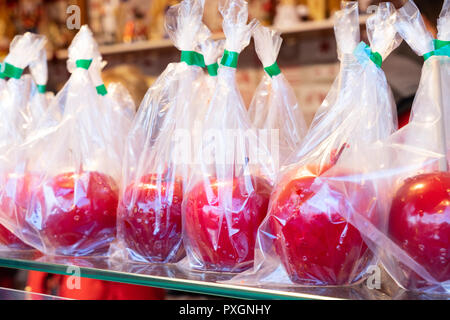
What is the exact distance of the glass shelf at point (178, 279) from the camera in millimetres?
501

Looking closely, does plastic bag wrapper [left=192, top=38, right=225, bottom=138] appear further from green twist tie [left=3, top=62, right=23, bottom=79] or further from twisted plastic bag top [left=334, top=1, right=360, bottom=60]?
green twist tie [left=3, top=62, right=23, bottom=79]

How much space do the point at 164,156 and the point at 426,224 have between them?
35 centimetres

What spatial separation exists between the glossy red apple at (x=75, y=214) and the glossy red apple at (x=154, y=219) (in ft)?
0.18

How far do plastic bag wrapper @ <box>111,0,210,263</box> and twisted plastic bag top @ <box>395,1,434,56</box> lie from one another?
255mm

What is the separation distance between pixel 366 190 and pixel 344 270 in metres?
0.09

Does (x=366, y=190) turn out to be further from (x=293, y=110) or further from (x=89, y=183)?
(x=89, y=183)

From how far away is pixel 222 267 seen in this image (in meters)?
0.62

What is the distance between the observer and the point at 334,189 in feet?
1.76

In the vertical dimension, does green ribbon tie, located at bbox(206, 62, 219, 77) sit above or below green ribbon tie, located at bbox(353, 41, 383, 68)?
above

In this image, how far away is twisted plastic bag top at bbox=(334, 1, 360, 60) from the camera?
0.61 metres

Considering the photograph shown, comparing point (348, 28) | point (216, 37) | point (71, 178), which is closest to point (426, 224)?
point (348, 28)

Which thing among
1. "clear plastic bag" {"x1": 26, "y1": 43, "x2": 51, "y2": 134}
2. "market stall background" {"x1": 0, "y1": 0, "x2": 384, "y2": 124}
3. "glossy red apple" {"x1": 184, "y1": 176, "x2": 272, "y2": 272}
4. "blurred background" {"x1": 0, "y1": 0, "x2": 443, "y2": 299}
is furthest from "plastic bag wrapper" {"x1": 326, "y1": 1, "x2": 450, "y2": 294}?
"market stall background" {"x1": 0, "y1": 0, "x2": 384, "y2": 124}
